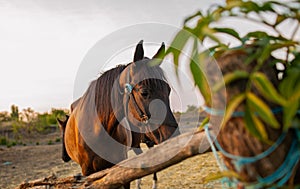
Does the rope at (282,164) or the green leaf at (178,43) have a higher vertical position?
the green leaf at (178,43)

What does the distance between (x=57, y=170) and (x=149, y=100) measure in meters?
6.70

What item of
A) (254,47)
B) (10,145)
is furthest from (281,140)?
(10,145)

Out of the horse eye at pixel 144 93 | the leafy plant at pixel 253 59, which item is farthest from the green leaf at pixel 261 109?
the horse eye at pixel 144 93

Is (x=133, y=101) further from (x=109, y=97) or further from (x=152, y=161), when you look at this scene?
(x=152, y=161)

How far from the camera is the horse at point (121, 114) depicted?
2.74 meters

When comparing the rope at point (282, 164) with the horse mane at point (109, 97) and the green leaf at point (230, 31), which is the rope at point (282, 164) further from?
the horse mane at point (109, 97)

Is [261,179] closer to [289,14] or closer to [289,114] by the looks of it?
[289,114]

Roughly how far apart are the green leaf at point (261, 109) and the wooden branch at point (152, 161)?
43 cm

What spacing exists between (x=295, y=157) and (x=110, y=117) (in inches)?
88.9

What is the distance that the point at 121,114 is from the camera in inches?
122

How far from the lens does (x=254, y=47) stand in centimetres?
104

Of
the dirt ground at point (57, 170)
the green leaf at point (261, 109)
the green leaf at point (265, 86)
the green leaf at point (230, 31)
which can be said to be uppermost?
the green leaf at point (230, 31)

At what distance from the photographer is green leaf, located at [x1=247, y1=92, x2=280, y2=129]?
2.80 ft

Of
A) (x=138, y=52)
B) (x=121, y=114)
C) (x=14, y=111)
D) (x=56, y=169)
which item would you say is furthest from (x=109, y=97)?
(x=14, y=111)
